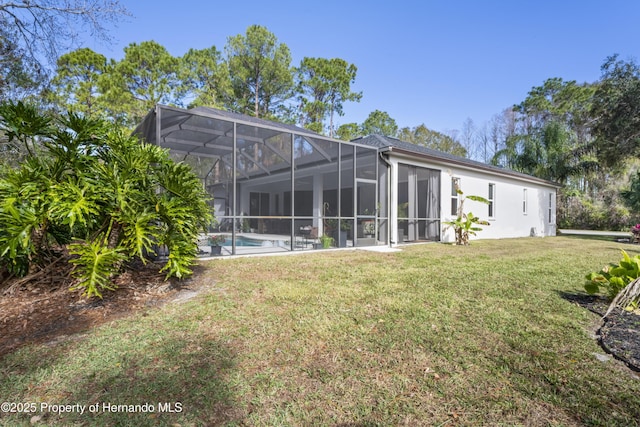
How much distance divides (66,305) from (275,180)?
648 cm

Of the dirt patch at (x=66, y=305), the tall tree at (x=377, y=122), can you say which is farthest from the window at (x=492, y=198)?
the tall tree at (x=377, y=122)

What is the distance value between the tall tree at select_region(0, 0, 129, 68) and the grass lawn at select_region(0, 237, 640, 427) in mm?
9356

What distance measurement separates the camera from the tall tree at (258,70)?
21.8 metres

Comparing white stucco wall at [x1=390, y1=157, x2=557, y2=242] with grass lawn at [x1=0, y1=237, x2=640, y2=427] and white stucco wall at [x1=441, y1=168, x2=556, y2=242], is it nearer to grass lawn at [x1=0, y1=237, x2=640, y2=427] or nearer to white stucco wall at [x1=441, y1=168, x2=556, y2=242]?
white stucco wall at [x1=441, y1=168, x2=556, y2=242]

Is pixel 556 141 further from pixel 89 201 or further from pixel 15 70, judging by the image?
pixel 15 70

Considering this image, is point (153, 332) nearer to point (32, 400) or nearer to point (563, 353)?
point (32, 400)

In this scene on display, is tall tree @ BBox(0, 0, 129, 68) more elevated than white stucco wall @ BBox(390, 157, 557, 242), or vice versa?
tall tree @ BBox(0, 0, 129, 68)

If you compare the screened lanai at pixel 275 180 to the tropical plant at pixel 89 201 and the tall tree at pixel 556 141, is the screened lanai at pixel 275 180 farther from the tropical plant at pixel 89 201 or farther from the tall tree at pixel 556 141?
the tall tree at pixel 556 141

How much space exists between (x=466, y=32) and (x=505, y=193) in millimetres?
7548

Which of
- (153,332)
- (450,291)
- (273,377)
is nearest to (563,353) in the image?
(450,291)

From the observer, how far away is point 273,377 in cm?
217

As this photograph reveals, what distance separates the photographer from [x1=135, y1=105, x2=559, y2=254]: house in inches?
298

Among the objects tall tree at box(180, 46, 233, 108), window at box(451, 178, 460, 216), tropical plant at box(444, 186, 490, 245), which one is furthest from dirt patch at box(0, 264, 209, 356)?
tall tree at box(180, 46, 233, 108)

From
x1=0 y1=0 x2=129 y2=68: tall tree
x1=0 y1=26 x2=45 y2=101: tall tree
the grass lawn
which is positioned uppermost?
x1=0 y1=0 x2=129 y2=68: tall tree
